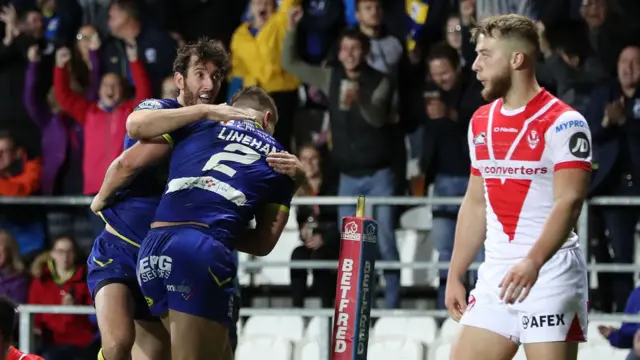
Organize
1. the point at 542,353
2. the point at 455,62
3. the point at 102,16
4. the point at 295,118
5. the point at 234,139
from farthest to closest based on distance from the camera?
the point at 102,16
the point at 295,118
the point at 455,62
the point at 234,139
the point at 542,353

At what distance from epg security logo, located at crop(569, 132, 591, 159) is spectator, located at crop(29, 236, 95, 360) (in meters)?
5.80

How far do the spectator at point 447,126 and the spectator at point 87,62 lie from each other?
10.2 feet

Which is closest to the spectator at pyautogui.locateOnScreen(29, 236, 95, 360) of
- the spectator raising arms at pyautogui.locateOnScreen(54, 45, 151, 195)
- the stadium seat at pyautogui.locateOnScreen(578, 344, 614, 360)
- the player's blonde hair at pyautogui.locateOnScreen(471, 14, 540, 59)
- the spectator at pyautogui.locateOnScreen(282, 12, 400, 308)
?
the spectator raising arms at pyautogui.locateOnScreen(54, 45, 151, 195)

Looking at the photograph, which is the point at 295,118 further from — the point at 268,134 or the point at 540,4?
the point at 268,134

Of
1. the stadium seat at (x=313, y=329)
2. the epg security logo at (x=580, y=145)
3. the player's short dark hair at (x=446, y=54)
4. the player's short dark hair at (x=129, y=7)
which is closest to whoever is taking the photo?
the epg security logo at (x=580, y=145)

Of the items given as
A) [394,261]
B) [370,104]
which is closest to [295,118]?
[370,104]

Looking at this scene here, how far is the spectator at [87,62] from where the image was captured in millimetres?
11016

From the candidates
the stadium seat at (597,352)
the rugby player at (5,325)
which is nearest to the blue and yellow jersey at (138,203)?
the rugby player at (5,325)

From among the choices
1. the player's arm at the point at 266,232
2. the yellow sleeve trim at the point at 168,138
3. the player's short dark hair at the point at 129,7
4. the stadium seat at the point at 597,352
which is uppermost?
the player's short dark hair at the point at 129,7

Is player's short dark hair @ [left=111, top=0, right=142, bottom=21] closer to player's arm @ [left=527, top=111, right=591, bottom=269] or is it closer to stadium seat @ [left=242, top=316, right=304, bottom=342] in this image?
stadium seat @ [left=242, top=316, right=304, bottom=342]

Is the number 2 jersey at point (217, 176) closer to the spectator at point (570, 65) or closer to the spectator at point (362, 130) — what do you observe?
the spectator at point (362, 130)

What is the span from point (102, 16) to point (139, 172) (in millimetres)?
5832

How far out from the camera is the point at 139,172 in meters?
6.14

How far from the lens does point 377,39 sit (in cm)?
1020
